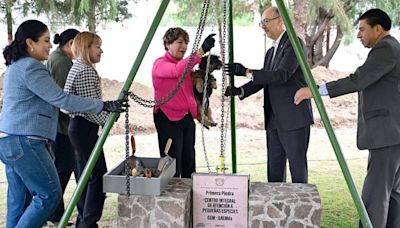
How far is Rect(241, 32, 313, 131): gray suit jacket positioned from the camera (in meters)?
3.06

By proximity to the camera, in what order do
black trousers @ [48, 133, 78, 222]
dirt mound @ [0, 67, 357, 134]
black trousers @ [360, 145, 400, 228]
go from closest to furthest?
black trousers @ [360, 145, 400, 228] → black trousers @ [48, 133, 78, 222] → dirt mound @ [0, 67, 357, 134]

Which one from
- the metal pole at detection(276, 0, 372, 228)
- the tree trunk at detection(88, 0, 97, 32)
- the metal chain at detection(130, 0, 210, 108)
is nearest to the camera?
the metal pole at detection(276, 0, 372, 228)

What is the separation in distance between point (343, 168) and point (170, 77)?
4.61 ft

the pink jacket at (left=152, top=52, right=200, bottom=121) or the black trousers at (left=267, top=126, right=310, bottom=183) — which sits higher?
the pink jacket at (left=152, top=52, right=200, bottom=121)

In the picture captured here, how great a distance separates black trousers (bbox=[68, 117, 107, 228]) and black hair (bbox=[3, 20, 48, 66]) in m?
0.56

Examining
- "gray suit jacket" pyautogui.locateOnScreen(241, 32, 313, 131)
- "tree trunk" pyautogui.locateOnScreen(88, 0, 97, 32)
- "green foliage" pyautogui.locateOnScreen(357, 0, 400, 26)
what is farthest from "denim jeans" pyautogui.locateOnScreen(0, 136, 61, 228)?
"green foliage" pyautogui.locateOnScreen(357, 0, 400, 26)

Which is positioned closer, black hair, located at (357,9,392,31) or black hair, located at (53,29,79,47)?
black hair, located at (357,9,392,31)

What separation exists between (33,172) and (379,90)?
1945 millimetres

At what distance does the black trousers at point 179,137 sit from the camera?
3.52 meters

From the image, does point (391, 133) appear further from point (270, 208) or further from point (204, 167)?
point (204, 167)

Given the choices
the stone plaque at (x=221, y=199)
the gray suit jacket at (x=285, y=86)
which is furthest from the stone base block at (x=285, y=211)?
Result: the gray suit jacket at (x=285, y=86)

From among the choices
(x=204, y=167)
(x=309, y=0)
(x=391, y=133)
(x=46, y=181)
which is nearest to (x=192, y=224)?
(x=46, y=181)

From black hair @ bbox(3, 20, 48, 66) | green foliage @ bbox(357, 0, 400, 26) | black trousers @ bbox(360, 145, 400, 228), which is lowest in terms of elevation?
black trousers @ bbox(360, 145, 400, 228)

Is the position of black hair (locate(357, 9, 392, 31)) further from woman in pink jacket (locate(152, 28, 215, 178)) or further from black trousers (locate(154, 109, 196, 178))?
black trousers (locate(154, 109, 196, 178))
